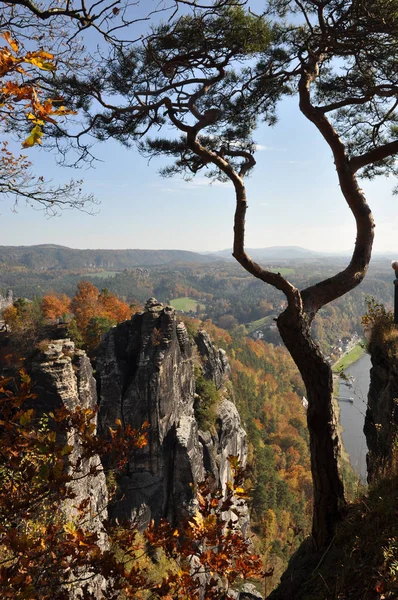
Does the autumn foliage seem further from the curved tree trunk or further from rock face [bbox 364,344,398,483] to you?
rock face [bbox 364,344,398,483]

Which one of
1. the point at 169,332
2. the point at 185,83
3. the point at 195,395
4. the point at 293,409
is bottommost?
the point at 293,409

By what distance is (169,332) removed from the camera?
17797mm

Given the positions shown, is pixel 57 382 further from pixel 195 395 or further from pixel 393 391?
pixel 195 395

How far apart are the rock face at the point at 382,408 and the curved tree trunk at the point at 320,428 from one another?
79cm

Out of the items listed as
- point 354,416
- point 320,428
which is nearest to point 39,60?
point 320,428

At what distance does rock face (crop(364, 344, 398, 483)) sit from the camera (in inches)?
198

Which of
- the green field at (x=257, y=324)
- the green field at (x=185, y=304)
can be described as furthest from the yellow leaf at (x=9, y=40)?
the green field at (x=185, y=304)

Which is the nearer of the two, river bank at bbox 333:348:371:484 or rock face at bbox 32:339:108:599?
rock face at bbox 32:339:108:599

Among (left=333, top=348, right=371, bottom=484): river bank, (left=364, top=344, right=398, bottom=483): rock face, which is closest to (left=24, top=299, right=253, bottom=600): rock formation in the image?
(left=364, top=344, right=398, bottom=483): rock face

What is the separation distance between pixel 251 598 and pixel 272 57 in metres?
10.4

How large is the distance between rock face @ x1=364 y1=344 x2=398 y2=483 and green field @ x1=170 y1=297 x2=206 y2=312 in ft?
404

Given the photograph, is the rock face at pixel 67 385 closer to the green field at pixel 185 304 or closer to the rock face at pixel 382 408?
the rock face at pixel 382 408

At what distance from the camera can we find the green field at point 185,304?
134 m

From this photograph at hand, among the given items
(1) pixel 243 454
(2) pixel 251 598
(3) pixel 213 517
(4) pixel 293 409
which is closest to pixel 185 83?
(3) pixel 213 517
